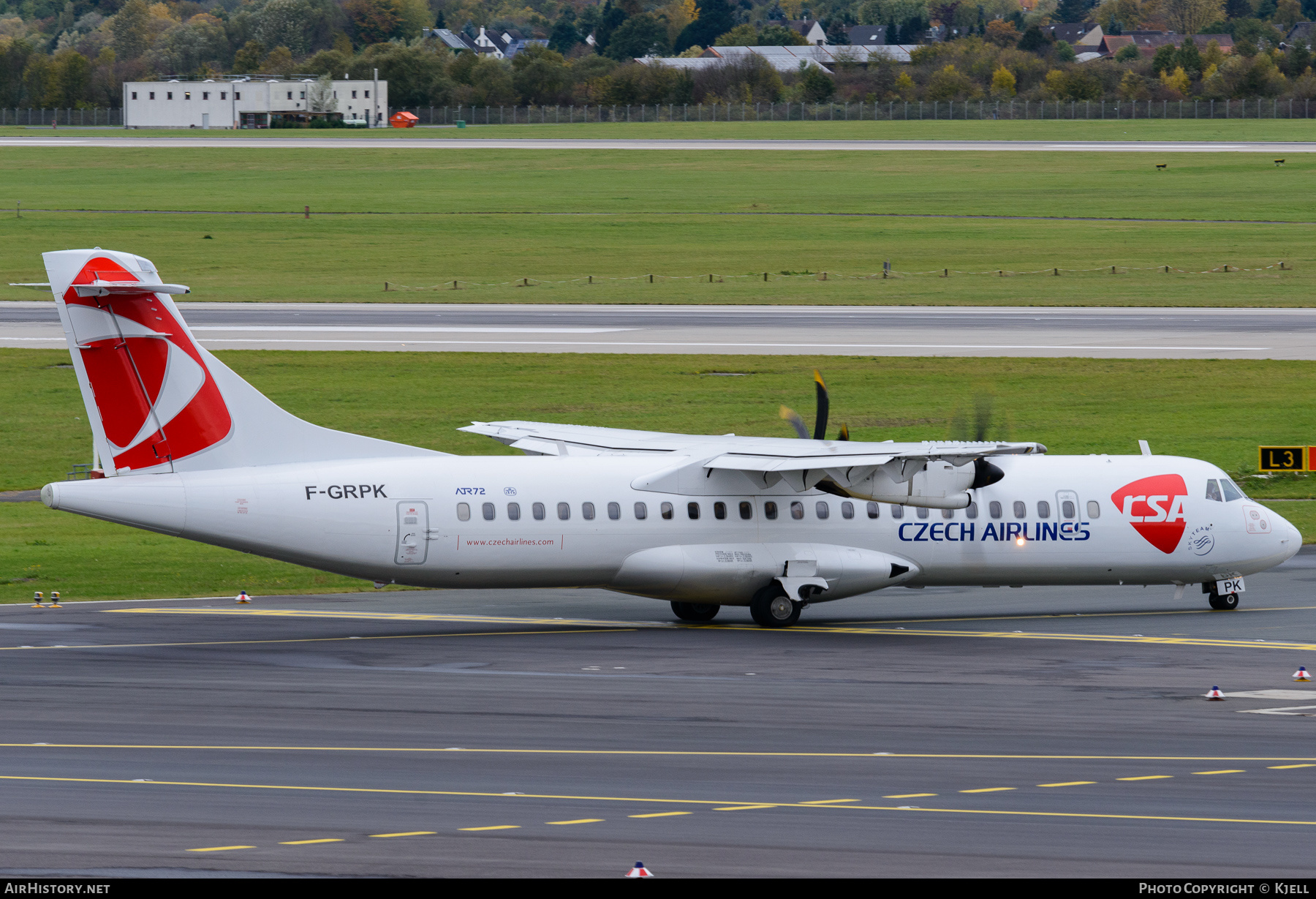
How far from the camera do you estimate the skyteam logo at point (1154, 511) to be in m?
30.1

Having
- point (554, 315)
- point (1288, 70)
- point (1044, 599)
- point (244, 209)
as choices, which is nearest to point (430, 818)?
point (1044, 599)

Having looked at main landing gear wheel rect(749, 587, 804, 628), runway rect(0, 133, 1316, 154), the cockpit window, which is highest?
runway rect(0, 133, 1316, 154)

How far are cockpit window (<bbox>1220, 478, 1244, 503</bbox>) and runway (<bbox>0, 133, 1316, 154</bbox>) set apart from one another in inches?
4700

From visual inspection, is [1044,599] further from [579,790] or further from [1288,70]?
[1288,70]

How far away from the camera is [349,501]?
87.3 feet

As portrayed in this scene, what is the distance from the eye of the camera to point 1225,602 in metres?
30.6

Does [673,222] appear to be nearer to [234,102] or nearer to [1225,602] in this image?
[1225,602]

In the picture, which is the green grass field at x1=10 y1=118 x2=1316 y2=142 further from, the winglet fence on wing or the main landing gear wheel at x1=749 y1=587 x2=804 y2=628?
the main landing gear wheel at x1=749 y1=587 x2=804 y2=628

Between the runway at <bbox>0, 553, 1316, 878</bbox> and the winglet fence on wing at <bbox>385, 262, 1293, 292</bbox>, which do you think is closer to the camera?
the runway at <bbox>0, 553, 1316, 878</bbox>

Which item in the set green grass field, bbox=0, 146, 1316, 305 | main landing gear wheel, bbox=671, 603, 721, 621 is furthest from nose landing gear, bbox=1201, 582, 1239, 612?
green grass field, bbox=0, 146, 1316, 305

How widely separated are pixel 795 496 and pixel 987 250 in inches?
2785

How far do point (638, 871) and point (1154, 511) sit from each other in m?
18.2

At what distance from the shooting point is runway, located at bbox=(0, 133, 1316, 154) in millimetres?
147125

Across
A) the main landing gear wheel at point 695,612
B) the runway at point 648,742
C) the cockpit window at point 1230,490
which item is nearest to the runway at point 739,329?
the cockpit window at point 1230,490
